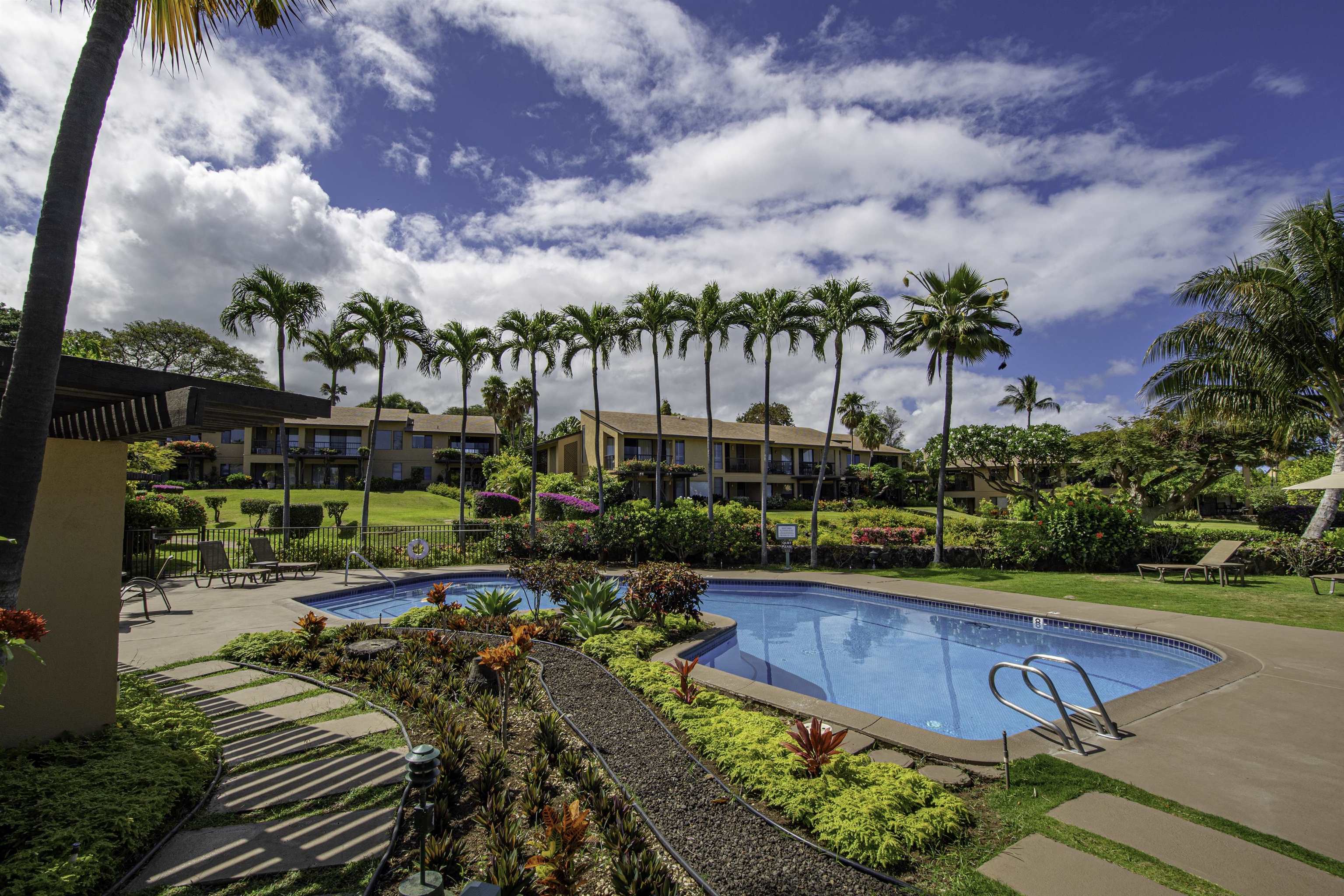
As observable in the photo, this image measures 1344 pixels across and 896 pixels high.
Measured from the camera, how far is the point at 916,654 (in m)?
10.1

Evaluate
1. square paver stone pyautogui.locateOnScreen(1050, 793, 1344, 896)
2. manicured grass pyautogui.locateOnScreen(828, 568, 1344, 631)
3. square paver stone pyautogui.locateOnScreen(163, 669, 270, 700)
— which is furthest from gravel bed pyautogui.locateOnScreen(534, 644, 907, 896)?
manicured grass pyautogui.locateOnScreen(828, 568, 1344, 631)

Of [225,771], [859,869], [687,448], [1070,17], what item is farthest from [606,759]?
[687,448]

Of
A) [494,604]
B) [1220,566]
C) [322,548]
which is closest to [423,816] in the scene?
[494,604]

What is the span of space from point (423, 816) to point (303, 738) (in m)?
2.86

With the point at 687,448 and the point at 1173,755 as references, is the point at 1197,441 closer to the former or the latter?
the point at 687,448

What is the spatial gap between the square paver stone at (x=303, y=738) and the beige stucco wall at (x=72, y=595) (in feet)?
3.58

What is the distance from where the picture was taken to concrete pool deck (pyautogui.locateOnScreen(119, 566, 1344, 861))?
4.03m

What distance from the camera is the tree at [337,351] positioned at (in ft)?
61.6

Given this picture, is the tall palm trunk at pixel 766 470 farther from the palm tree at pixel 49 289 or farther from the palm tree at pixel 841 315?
the palm tree at pixel 49 289

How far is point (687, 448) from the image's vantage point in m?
41.6

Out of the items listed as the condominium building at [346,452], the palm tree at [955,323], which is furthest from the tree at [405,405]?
the palm tree at [955,323]

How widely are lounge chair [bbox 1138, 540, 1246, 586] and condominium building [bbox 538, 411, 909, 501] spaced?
23.7m

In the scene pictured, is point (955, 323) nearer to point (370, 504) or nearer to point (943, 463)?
point (943, 463)

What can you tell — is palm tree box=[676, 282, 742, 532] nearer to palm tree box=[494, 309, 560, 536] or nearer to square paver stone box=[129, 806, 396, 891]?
palm tree box=[494, 309, 560, 536]
